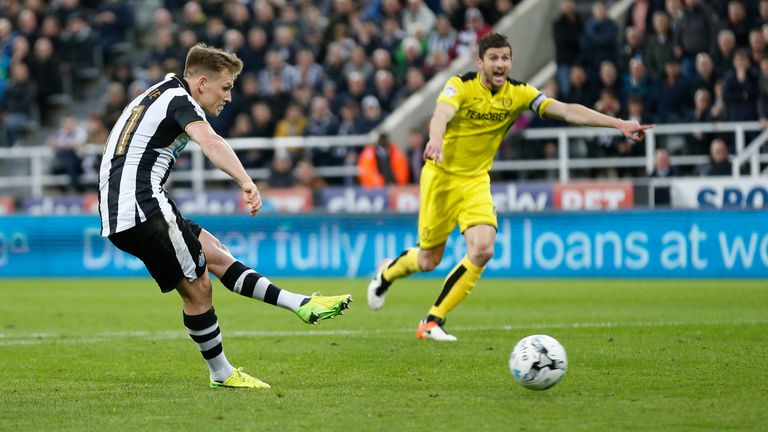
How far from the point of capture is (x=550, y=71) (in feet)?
76.9

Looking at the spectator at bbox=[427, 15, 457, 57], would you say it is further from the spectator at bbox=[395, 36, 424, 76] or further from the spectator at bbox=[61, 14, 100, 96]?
Result: the spectator at bbox=[61, 14, 100, 96]

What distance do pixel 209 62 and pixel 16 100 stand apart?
20.0 meters

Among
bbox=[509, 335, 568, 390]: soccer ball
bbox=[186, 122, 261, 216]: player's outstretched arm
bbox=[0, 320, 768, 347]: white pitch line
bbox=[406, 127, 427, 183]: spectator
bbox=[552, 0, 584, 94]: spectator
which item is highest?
bbox=[552, 0, 584, 94]: spectator

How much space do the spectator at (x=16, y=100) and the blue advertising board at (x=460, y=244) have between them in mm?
5873

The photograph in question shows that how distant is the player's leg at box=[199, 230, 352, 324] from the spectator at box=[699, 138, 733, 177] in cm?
1206

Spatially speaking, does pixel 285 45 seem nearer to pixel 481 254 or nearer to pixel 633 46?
pixel 633 46

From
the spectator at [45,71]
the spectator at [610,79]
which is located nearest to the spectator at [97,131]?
the spectator at [45,71]

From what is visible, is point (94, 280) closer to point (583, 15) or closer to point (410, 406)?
point (583, 15)

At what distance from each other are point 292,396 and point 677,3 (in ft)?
47.9

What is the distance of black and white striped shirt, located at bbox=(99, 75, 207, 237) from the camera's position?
7.66m

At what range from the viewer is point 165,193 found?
7.99m

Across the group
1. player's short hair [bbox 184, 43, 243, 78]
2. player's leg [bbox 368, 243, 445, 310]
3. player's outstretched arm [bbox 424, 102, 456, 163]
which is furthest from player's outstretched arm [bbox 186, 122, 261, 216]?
player's leg [bbox 368, 243, 445, 310]

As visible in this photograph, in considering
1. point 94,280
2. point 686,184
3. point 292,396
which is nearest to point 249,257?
point 94,280

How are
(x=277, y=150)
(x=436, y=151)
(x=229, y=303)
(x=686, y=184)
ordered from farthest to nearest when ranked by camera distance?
(x=277, y=150) < (x=686, y=184) < (x=229, y=303) < (x=436, y=151)
